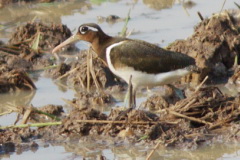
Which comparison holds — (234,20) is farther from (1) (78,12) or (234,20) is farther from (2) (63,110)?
(1) (78,12)

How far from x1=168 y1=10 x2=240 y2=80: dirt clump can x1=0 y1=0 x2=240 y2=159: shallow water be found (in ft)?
3.44

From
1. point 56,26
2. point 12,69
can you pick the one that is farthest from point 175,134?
point 56,26

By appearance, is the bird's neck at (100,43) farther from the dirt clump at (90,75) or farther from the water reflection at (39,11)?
the water reflection at (39,11)

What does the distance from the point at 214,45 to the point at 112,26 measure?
321 centimetres

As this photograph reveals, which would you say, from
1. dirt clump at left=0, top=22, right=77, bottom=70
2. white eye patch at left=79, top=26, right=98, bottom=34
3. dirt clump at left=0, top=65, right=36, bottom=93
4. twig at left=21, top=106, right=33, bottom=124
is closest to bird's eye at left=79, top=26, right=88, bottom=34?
white eye patch at left=79, top=26, right=98, bottom=34

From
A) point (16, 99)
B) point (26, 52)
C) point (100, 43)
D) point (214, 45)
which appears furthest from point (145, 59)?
point (26, 52)

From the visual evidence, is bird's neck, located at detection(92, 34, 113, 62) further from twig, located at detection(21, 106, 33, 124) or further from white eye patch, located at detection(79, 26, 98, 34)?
twig, located at detection(21, 106, 33, 124)

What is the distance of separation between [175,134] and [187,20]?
548 centimetres

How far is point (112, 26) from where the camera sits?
12.8 m

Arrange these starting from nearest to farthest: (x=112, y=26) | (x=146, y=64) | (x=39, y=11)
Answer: (x=146, y=64) → (x=112, y=26) → (x=39, y=11)

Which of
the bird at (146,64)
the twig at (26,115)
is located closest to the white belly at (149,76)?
the bird at (146,64)

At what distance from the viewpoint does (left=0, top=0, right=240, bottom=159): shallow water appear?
7.28 meters

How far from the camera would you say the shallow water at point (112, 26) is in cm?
Result: 728

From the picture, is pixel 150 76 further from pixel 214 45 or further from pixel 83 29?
pixel 214 45
